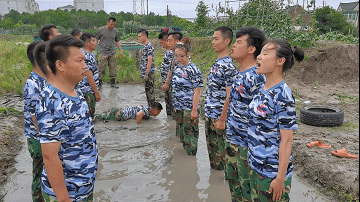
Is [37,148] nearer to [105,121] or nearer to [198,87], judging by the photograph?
[198,87]

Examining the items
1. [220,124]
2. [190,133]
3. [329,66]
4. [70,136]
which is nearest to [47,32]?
[190,133]

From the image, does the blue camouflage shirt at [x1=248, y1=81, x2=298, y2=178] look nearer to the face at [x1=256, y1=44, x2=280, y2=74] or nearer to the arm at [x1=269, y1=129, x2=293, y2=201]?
the arm at [x1=269, y1=129, x2=293, y2=201]

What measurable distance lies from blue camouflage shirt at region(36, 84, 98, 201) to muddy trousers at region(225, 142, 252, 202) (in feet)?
4.42

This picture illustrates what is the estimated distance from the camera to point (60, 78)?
202 cm

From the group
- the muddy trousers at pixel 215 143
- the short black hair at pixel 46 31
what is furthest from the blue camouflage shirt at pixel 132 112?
the short black hair at pixel 46 31

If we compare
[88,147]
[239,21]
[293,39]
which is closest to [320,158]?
[88,147]

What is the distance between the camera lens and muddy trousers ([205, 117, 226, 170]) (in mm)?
4004

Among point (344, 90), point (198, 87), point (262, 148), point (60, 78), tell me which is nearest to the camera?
point (60, 78)

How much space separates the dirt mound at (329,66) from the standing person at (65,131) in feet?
31.3

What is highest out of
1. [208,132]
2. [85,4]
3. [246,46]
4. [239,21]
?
[85,4]

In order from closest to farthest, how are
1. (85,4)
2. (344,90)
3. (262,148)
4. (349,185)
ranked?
(262,148) → (349,185) → (344,90) → (85,4)

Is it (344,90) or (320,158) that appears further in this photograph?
(344,90)

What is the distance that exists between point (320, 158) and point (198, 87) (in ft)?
6.75

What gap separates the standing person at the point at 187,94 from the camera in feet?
14.7
